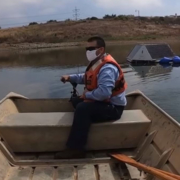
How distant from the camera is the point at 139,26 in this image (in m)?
70.6

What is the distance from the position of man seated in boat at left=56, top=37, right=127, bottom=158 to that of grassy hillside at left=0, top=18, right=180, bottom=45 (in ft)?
180

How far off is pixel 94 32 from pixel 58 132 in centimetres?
5999

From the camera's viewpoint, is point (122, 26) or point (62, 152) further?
point (122, 26)

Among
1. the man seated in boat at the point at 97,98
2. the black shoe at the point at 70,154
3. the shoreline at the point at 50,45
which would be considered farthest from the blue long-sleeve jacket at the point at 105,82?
the shoreline at the point at 50,45

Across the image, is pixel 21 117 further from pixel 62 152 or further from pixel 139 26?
pixel 139 26

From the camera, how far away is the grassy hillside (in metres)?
61.0

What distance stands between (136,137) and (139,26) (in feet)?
222

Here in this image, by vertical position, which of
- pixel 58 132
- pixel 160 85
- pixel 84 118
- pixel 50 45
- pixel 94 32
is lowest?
pixel 50 45

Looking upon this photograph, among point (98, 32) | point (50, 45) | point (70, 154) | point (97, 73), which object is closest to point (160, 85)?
point (97, 73)

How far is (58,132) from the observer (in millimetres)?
5059

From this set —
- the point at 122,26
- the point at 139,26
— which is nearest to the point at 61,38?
the point at 122,26

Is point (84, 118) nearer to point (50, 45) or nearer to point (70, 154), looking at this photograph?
point (70, 154)

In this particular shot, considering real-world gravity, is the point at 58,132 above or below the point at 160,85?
above

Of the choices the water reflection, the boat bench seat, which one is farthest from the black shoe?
the water reflection
